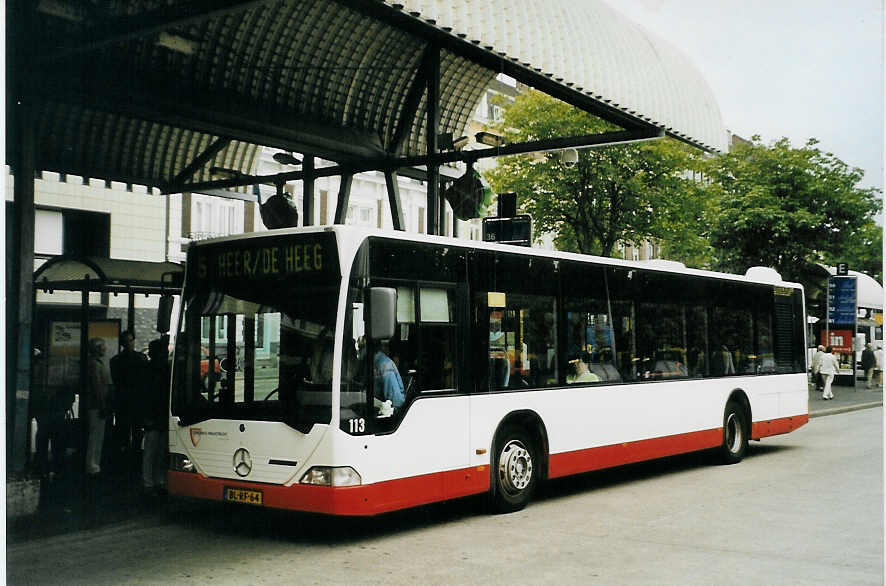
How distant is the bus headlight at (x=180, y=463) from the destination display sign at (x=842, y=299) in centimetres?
2758

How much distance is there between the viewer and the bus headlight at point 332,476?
27.2 feet

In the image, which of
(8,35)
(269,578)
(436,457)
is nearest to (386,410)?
(436,457)

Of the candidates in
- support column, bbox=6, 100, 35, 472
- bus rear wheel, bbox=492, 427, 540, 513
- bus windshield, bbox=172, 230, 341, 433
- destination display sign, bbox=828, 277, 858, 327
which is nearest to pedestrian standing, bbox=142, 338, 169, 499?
support column, bbox=6, 100, 35, 472

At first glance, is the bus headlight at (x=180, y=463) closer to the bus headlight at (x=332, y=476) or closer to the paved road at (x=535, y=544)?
the paved road at (x=535, y=544)

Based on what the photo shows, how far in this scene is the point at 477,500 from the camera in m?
10.7

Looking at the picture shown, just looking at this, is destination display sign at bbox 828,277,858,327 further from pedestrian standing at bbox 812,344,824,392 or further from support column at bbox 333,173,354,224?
support column at bbox 333,173,354,224

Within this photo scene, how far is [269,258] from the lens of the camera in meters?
8.95

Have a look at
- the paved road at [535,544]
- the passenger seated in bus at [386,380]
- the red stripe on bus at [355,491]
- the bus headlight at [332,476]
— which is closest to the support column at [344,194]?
the paved road at [535,544]

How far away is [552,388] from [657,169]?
20798 mm

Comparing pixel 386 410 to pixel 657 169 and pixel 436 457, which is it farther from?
pixel 657 169

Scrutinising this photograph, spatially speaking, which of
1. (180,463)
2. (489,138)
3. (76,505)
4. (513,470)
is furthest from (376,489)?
(489,138)

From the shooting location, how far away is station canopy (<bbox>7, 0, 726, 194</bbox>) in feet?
32.7

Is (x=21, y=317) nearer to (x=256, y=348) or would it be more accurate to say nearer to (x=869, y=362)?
(x=256, y=348)

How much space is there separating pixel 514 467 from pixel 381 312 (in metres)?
2.97
